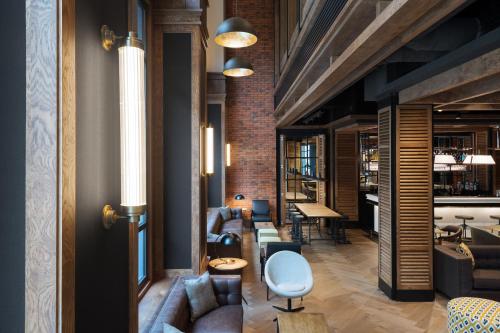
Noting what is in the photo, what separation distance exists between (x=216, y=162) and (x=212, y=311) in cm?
598

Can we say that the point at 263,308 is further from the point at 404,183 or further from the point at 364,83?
the point at 364,83

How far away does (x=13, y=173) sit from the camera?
101 cm

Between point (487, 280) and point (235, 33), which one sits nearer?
point (235, 33)

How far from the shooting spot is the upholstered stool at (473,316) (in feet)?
8.73

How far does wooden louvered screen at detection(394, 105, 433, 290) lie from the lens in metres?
4.73

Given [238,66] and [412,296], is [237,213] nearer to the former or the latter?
[238,66]

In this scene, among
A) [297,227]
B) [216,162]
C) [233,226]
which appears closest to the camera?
[233,226]

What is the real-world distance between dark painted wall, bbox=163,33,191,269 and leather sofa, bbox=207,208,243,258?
6.02 ft

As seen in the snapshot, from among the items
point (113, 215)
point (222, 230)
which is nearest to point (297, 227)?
point (222, 230)

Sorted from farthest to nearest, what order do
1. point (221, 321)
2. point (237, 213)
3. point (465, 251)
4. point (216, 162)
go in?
point (237, 213) < point (216, 162) < point (465, 251) < point (221, 321)

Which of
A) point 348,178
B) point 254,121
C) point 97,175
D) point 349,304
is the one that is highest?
point 254,121

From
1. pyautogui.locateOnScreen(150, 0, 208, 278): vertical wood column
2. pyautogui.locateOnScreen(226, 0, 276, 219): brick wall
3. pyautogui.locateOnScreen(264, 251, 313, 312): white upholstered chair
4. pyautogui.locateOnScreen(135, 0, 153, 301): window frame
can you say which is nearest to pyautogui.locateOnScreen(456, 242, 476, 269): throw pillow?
pyautogui.locateOnScreen(264, 251, 313, 312): white upholstered chair

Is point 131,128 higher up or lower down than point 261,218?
higher up

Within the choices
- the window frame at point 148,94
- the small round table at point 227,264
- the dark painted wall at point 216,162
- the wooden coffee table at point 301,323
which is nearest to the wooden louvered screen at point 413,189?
the wooden coffee table at point 301,323
